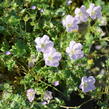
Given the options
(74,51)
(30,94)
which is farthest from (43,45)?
(30,94)

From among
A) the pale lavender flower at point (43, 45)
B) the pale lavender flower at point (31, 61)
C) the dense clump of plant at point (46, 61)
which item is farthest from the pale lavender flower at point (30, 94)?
the pale lavender flower at point (43, 45)

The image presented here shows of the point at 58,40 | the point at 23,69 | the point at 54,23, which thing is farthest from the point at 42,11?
the point at 23,69

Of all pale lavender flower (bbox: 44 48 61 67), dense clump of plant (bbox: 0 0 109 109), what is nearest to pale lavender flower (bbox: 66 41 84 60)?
dense clump of plant (bbox: 0 0 109 109)

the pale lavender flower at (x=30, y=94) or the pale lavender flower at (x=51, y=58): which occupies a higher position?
the pale lavender flower at (x=51, y=58)

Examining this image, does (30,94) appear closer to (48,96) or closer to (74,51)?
(48,96)

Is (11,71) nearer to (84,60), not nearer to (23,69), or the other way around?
→ (23,69)

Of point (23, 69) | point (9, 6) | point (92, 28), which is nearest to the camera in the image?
point (23, 69)

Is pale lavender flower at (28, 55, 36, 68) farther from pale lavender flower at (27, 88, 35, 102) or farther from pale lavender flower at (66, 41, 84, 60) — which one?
pale lavender flower at (66, 41, 84, 60)

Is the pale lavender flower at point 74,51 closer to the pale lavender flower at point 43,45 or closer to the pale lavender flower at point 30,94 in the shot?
the pale lavender flower at point 43,45

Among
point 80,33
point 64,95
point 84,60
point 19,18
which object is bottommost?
point 64,95
